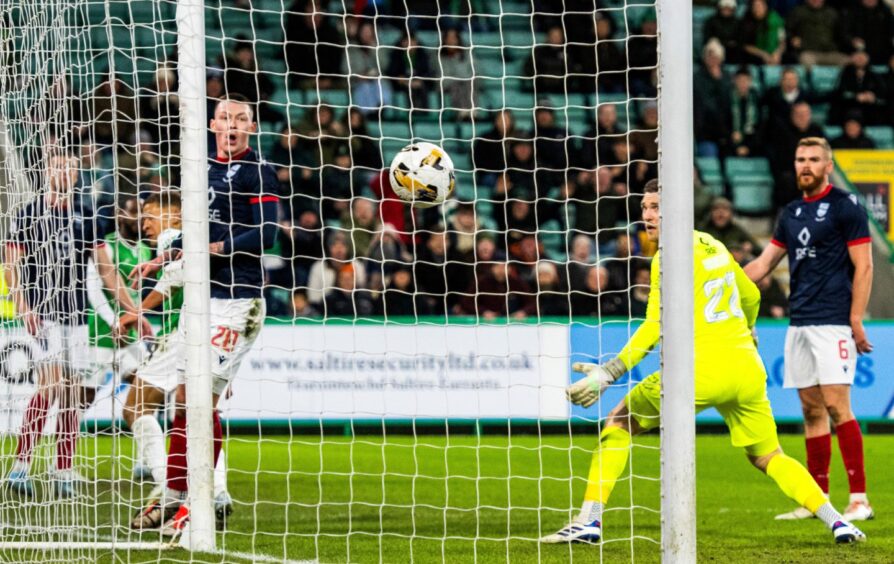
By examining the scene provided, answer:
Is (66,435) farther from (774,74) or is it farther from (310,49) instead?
(774,74)

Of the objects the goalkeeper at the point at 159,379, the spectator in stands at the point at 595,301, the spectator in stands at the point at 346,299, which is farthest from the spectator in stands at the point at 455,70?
the goalkeeper at the point at 159,379

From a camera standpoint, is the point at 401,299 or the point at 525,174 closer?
the point at 525,174

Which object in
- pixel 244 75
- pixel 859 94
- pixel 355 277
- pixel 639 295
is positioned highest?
pixel 244 75

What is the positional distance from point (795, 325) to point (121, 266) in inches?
168

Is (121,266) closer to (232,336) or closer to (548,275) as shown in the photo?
(232,336)

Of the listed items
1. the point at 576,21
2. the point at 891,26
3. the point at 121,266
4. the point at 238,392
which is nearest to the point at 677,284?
the point at 121,266

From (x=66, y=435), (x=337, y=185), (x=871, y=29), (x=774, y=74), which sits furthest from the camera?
(x=871, y=29)

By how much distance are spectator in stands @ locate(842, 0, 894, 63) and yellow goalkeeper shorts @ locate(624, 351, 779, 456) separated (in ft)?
39.4

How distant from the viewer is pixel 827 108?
661 inches

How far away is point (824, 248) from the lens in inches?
302

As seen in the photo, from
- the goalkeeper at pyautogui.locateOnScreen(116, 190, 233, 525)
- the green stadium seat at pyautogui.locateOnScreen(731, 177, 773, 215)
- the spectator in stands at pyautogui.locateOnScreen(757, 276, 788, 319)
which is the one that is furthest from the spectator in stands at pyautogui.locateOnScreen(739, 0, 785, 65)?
the goalkeeper at pyautogui.locateOnScreen(116, 190, 233, 525)

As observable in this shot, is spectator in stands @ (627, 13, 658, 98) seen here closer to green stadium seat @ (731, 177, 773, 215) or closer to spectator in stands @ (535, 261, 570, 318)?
green stadium seat @ (731, 177, 773, 215)

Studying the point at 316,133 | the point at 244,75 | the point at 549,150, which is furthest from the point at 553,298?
the point at 244,75

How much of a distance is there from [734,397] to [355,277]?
8066mm
